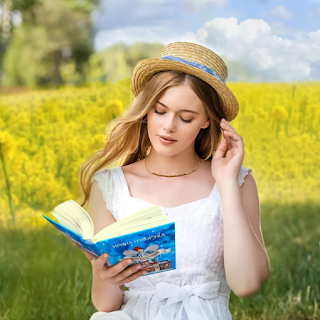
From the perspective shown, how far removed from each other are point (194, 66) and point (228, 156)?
0.97ft

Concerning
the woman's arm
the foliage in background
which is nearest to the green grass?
the foliage in background

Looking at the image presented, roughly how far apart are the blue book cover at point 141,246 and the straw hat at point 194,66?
1.74 ft

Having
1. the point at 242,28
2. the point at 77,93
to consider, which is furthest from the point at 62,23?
the point at 242,28

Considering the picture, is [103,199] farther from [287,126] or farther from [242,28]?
[287,126]

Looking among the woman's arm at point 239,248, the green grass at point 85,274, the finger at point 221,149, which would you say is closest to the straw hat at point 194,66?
the finger at point 221,149

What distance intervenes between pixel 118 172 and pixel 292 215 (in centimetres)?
176

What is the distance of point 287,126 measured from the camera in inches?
130

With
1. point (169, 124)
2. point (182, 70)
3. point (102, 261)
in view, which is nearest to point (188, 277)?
point (102, 261)

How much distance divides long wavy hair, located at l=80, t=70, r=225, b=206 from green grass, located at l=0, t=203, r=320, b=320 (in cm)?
116

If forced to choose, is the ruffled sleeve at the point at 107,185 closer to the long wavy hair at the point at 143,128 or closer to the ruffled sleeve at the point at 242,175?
the long wavy hair at the point at 143,128

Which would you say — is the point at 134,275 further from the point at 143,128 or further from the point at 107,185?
the point at 143,128

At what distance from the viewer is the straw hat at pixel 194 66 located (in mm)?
1601

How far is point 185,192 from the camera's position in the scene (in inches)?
68.1

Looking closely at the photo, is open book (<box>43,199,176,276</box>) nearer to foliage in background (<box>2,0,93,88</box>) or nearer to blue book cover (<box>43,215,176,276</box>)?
blue book cover (<box>43,215,176,276</box>)
